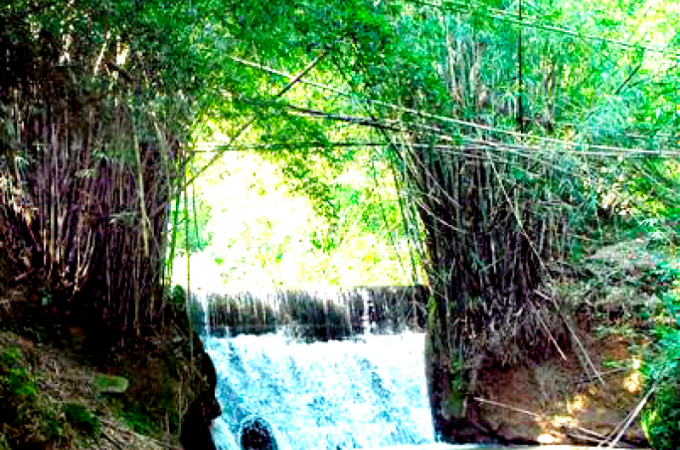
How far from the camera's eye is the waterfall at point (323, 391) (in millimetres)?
8016

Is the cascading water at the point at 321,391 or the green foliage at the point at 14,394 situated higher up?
the green foliage at the point at 14,394

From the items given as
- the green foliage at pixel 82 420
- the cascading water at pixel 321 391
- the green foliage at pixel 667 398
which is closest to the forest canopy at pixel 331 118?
the green foliage at pixel 82 420

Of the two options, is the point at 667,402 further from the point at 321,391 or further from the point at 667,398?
the point at 321,391

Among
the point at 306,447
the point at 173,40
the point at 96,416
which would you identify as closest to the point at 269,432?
the point at 306,447

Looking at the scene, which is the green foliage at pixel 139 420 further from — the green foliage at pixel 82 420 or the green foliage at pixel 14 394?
the green foliage at pixel 14 394

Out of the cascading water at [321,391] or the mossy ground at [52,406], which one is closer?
the mossy ground at [52,406]

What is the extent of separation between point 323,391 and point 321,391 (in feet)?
0.07

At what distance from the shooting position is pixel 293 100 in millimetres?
6289

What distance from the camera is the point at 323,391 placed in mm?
8555

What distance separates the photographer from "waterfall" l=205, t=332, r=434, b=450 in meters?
8.02

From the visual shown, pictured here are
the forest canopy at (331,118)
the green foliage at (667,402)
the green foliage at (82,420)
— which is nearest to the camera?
the forest canopy at (331,118)

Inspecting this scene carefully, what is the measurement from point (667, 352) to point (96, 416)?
346 cm

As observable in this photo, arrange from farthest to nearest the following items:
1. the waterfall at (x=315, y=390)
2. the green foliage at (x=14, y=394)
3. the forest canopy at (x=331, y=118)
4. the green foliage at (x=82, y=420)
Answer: the waterfall at (x=315, y=390) → the green foliage at (x=82, y=420) → the forest canopy at (x=331, y=118) → the green foliage at (x=14, y=394)

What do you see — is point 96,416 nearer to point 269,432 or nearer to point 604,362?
point 269,432
